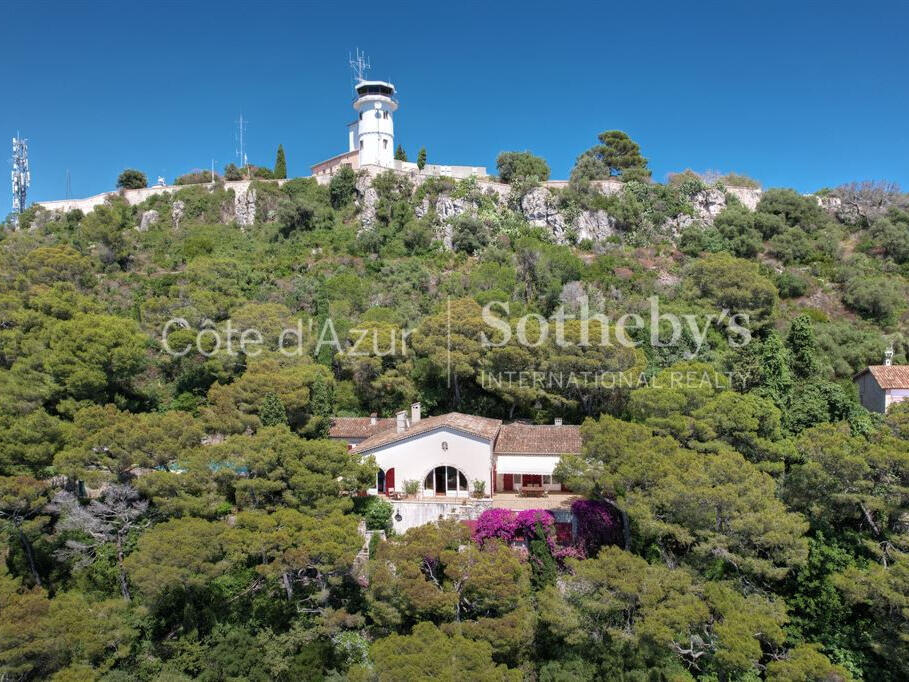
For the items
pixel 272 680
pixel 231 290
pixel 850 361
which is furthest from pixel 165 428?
pixel 850 361

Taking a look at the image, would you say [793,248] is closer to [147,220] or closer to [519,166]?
[519,166]

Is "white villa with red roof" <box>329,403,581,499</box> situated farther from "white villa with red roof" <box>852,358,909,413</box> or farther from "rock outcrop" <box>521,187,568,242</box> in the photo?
"rock outcrop" <box>521,187,568,242</box>

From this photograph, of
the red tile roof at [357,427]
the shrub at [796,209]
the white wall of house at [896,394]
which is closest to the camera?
the white wall of house at [896,394]

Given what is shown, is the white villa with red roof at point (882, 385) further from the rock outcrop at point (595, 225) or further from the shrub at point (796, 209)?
the rock outcrop at point (595, 225)

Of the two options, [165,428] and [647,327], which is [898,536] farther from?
[165,428]

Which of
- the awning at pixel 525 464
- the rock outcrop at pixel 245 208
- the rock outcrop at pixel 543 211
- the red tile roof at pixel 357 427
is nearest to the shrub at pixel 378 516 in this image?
the awning at pixel 525 464

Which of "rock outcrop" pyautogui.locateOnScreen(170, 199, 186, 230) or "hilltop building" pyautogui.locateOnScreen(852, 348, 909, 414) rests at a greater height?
"rock outcrop" pyautogui.locateOnScreen(170, 199, 186, 230)

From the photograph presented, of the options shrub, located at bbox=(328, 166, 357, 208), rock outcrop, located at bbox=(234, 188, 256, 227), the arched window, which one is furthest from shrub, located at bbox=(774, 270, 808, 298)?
rock outcrop, located at bbox=(234, 188, 256, 227)

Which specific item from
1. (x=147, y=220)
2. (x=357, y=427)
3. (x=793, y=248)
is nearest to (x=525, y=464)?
(x=357, y=427)
